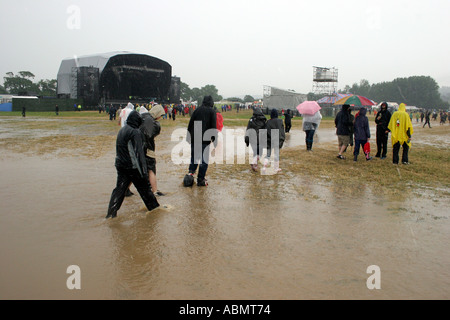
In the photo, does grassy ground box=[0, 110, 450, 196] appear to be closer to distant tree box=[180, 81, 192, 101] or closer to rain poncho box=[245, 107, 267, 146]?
rain poncho box=[245, 107, 267, 146]

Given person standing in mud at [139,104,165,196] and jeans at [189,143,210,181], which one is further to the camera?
jeans at [189,143,210,181]

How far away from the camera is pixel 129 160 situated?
4.71 metres

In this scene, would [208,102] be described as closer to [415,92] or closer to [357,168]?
[357,168]

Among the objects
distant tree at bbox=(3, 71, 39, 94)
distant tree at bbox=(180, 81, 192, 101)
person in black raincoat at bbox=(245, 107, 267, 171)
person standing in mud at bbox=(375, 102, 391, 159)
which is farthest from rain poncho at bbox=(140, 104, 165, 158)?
distant tree at bbox=(180, 81, 192, 101)

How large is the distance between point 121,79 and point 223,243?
164 ft

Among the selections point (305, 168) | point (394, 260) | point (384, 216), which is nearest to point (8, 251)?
point (394, 260)

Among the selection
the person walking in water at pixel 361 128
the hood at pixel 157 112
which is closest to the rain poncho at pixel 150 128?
the hood at pixel 157 112

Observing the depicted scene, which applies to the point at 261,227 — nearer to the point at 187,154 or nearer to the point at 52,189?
the point at 52,189

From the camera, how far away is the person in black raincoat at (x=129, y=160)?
4703 mm

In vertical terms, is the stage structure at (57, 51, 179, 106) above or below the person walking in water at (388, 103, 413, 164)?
above

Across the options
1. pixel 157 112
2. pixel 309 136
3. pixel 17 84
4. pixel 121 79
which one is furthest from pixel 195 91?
pixel 157 112

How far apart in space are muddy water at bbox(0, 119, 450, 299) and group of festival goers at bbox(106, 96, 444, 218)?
430 millimetres

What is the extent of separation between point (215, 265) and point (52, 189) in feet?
14.2

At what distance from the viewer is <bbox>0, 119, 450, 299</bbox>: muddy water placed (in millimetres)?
3047
